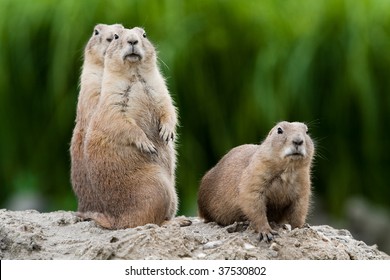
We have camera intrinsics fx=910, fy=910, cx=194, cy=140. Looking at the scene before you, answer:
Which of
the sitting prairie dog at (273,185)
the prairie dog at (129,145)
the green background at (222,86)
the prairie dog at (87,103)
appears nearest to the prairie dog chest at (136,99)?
the prairie dog at (129,145)

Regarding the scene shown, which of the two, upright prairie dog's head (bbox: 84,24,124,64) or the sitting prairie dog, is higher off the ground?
upright prairie dog's head (bbox: 84,24,124,64)

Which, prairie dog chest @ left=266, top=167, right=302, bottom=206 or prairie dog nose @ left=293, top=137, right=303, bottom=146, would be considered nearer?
prairie dog nose @ left=293, top=137, right=303, bottom=146

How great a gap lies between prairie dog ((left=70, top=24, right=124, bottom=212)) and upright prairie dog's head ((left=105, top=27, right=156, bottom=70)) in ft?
0.47

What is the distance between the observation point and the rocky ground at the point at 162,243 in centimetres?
419

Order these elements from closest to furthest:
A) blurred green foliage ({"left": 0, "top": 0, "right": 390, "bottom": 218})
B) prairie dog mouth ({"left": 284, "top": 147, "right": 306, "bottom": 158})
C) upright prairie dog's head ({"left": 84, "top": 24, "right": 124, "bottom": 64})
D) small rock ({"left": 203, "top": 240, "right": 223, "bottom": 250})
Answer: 1. small rock ({"left": 203, "top": 240, "right": 223, "bottom": 250})
2. prairie dog mouth ({"left": 284, "top": 147, "right": 306, "bottom": 158})
3. upright prairie dog's head ({"left": 84, "top": 24, "right": 124, "bottom": 64})
4. blurred green foliage ({"left": 0, "top": 0, "right": 390, "bottom": 218})

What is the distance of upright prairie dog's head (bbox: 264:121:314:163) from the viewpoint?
4.47 meters

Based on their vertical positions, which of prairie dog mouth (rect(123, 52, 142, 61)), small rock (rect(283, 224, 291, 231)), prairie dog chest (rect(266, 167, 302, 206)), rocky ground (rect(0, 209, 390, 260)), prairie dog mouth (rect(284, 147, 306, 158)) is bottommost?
rocky ground (rect(0, 209, 390, 260))

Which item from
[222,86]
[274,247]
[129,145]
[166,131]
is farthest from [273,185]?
[222,86]

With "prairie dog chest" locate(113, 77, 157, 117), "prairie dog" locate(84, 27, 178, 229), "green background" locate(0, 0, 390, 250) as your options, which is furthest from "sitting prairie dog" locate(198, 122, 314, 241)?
"green background" locate(0, 0, 390, 250)

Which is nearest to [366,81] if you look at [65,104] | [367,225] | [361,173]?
[361,173]

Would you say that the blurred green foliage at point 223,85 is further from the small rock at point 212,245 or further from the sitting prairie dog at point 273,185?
the small rock at point 212,245

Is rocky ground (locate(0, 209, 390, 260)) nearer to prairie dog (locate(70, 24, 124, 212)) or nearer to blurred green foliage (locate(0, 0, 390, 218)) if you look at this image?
prairie dog (locate(70, 24, 124, 212))

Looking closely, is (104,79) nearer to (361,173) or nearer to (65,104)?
(65,104)

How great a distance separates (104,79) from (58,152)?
2.24 meters
